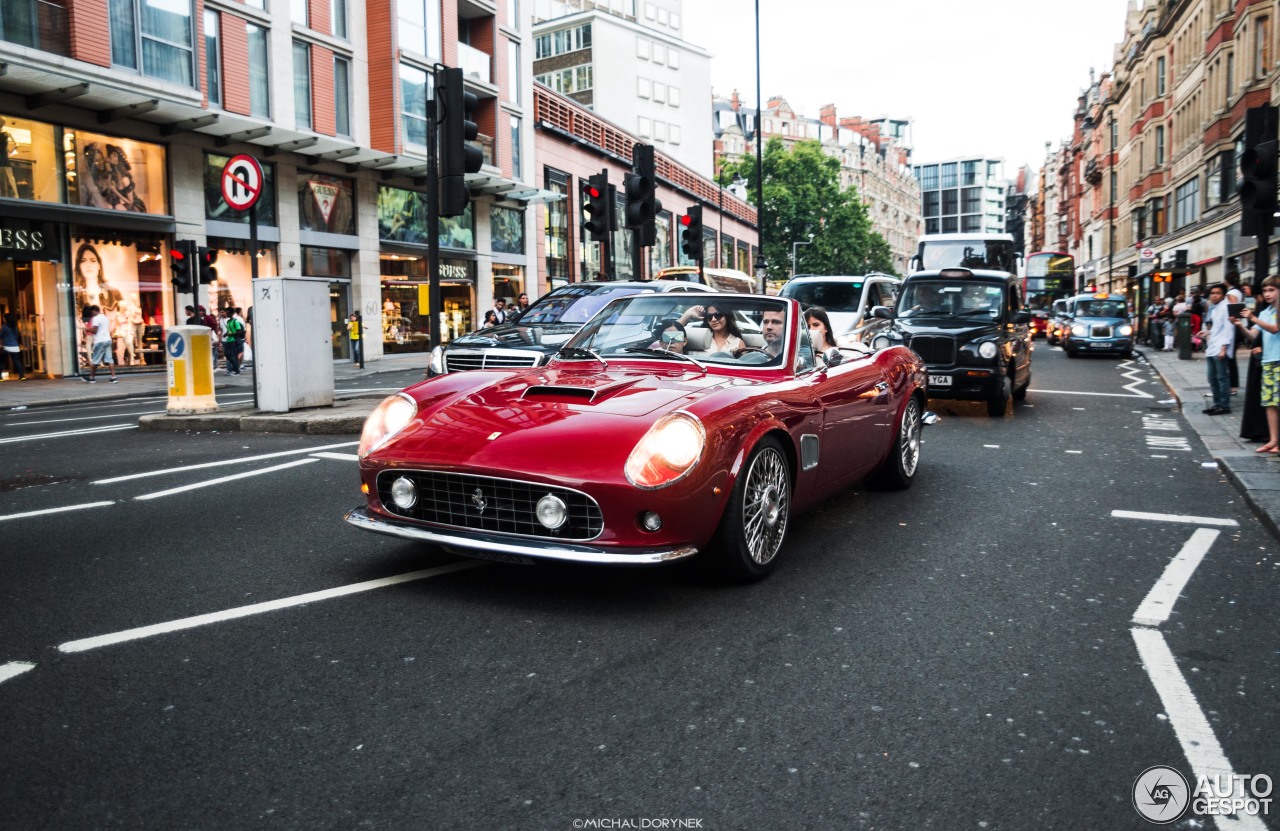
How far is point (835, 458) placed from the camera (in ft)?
18.6

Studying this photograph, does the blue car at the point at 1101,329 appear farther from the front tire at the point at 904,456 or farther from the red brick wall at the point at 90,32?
the red brick wall at the point at 90,32

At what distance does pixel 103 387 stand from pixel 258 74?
35.6 ft

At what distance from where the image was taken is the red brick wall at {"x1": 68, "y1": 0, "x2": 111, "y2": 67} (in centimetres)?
2072

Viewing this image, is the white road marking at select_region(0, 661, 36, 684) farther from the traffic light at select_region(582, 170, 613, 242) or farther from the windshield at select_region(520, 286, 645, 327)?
the traffic light at select_region(582, 170, 613, 242)

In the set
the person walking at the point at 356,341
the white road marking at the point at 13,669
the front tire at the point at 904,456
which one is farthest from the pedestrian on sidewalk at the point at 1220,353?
the person walking at the point at 356,341

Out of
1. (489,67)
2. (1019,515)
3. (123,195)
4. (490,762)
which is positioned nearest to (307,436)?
(1019,515)

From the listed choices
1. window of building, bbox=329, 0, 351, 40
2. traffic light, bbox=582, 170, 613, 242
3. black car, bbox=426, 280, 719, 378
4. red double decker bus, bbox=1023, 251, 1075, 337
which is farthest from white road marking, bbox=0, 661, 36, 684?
red double decker bus, bbox=1023, 251, 1075, 337

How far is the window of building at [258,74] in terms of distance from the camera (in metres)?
26.3

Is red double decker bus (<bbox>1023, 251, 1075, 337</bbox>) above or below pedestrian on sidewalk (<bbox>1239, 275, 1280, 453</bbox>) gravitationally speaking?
above

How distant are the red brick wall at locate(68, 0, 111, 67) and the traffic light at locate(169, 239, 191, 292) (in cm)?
415

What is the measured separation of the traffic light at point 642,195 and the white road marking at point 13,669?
1269 cm

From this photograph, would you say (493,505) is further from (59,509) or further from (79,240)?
(79,240)

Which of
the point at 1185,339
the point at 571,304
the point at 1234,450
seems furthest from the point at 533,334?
the point at 1185,339

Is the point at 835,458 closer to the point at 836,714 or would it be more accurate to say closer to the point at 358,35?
the point at 836,714
